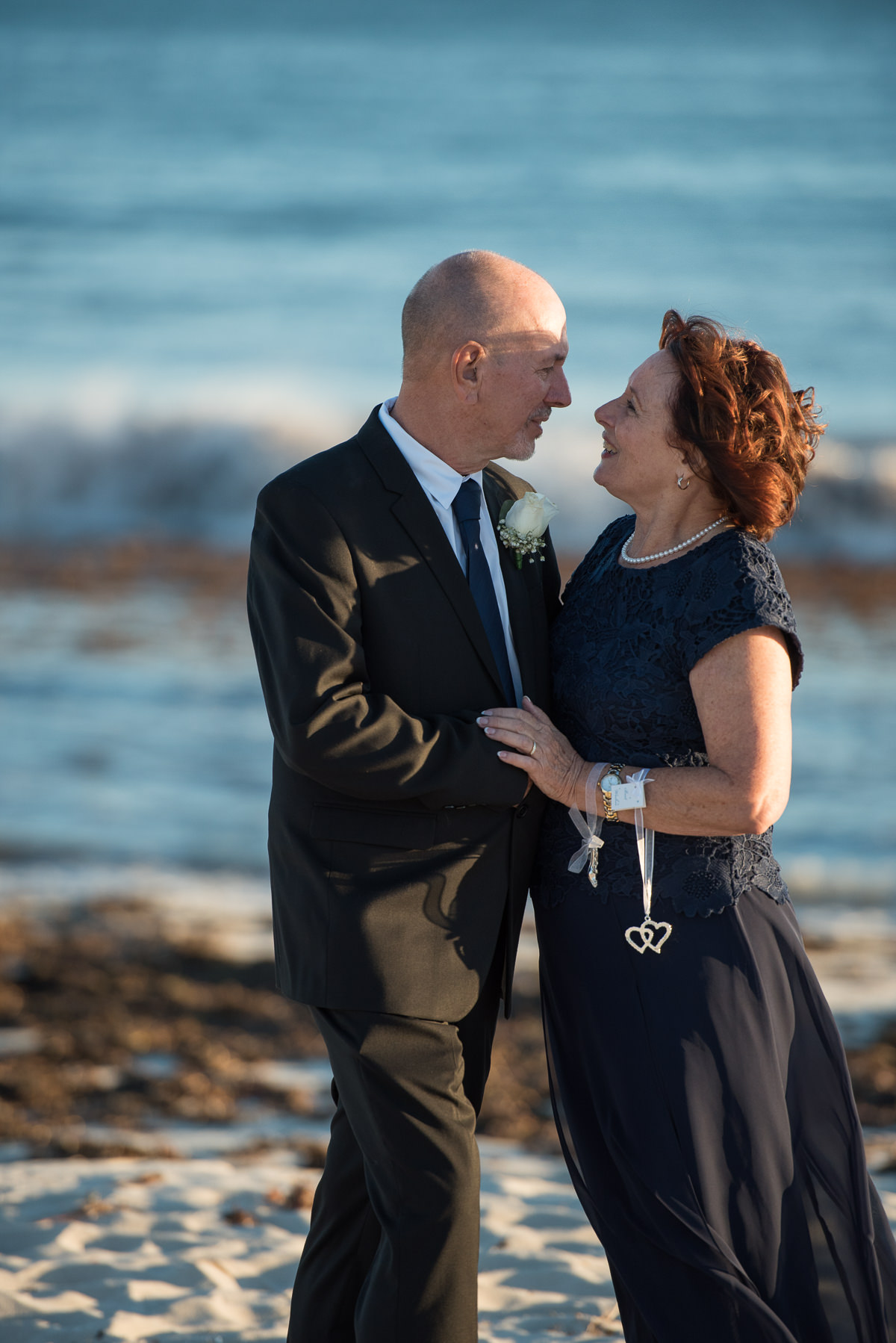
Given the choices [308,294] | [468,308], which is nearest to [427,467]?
[468,308]

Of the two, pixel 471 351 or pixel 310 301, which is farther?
pixel 310 301

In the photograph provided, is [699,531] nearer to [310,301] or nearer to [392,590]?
[392,590]

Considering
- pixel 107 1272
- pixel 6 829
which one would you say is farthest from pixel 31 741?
pixel 107 1272

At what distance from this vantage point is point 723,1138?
2.37 m

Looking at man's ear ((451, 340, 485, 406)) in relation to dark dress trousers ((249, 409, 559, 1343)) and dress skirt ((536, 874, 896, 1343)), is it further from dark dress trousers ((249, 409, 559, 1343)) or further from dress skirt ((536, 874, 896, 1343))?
dress skirt ((536, 874, 896, 1343))

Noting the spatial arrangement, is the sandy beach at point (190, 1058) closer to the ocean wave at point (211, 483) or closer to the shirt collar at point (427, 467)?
the shirt collar at point (427, 467)

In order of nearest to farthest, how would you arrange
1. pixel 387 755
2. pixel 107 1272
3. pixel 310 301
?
pixel 387 755
pixel 107 1272
pixel 310 301

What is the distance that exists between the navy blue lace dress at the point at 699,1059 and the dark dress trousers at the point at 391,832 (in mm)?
203

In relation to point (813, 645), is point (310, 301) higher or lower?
higher

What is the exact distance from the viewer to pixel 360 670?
2.34 metres

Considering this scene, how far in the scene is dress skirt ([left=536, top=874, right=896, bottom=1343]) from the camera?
2330 mm

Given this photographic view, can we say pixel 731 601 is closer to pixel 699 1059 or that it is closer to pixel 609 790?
pixel 609 790

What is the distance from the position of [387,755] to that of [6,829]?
648cm

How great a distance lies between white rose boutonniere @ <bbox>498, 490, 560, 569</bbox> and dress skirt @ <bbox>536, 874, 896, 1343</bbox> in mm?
680
